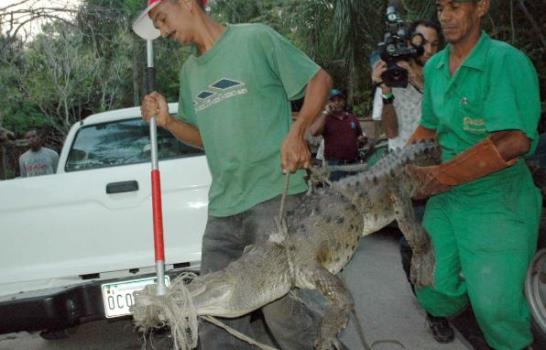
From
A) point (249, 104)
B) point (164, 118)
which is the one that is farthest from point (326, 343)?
point (164, 118)

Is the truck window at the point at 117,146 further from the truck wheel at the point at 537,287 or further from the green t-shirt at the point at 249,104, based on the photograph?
the truck wheel at the point at 537,287

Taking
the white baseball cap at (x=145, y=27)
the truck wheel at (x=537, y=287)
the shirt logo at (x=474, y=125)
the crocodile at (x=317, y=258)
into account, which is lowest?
the truck wheel at (x=537, y=287)

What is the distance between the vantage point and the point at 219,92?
10.6 ft

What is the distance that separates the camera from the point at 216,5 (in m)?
24.3

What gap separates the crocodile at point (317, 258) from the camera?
2.53 meters

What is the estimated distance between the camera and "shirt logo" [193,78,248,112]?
3.17 meters

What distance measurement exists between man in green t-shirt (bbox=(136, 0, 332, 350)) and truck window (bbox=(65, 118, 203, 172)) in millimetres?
2112

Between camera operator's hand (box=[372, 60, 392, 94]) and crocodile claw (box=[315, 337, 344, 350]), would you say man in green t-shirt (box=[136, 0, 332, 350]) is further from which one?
camera operator's hand (box=[372, 60, 392, 94])

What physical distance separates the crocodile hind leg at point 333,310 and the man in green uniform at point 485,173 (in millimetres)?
942

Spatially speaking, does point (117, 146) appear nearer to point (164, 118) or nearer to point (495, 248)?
point (164, 118)

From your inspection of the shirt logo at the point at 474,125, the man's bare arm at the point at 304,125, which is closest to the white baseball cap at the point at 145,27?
the man's bare arm at the point at 304,125

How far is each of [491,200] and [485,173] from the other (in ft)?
0.90

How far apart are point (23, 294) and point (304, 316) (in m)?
2.00

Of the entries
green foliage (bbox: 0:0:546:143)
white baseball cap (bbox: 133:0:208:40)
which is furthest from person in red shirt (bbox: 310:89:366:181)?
white baseball cap (bbox: 133:0:208:40)
